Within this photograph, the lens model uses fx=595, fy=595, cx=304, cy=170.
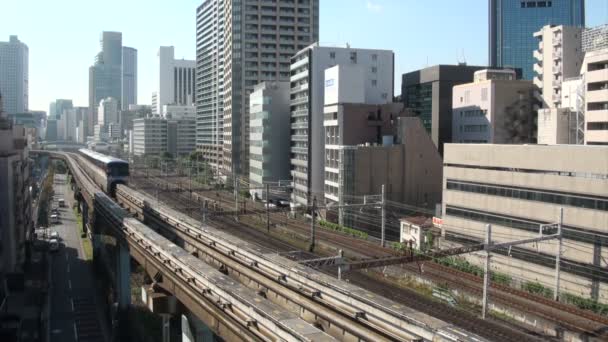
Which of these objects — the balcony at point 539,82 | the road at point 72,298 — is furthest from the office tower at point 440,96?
the road at point 72,298

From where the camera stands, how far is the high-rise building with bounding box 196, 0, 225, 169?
8320 cm

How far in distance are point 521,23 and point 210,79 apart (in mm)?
57538

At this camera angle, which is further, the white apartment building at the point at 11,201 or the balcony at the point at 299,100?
the balcony at the point at 299,100

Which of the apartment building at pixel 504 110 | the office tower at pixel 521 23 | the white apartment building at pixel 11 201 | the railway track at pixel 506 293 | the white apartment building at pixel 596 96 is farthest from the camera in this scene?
the office tower at pixel 521 23

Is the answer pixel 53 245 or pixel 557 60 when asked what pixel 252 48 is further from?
pixel 557 60

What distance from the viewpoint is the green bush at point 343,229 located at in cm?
3428

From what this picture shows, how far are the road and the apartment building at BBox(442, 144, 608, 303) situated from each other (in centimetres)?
1732

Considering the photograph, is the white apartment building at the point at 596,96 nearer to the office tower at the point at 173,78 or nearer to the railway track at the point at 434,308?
the railway track at the point at 434,308

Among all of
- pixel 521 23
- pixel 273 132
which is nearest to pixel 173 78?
pixel 521 23

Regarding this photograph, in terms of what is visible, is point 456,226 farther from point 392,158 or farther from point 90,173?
point 90,173

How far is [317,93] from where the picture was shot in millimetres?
45906

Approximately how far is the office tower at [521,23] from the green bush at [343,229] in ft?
249

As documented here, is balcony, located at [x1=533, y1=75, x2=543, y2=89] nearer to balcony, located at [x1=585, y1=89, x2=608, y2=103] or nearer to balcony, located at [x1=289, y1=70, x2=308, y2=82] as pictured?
balcony, located at [x1=585, y1=89, x2=608, y2=103]

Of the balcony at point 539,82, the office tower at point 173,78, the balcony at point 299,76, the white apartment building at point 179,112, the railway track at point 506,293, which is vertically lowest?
the railway track at point 506,293
